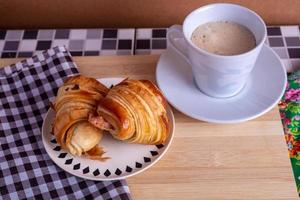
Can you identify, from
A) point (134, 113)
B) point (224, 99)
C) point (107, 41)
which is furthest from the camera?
point (107, 41)

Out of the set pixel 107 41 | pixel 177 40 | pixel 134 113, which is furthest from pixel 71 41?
pixel 134 113

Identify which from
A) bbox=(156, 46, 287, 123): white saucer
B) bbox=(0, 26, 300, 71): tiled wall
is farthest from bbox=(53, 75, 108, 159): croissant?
bbox=(0, 26, 300, 71): tiled wall

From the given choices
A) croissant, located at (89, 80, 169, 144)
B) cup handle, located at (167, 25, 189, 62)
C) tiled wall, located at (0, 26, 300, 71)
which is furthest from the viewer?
tiled wall, located at (0, 26, 300, 71)

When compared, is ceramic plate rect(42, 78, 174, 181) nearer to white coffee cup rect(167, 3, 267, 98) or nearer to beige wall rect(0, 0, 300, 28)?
white coffee cup rect(167, 3, 267, 98)

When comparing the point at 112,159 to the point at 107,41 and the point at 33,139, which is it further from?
the point at 107,41

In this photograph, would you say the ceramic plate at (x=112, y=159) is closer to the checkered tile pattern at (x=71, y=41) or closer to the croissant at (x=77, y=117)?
the croissant at (x=77, y=117)

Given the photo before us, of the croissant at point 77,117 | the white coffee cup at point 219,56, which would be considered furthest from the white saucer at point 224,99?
the croissant at point 77,117
